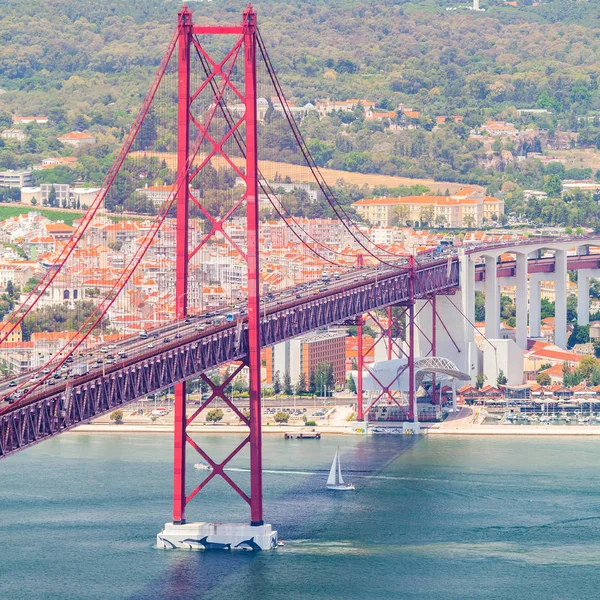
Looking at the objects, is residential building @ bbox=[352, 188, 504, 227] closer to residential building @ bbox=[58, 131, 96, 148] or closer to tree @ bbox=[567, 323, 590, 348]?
residential building @ bbox=[58, 131, 96, 148]

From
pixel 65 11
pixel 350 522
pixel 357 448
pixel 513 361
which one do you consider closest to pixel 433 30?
pixel 65 11

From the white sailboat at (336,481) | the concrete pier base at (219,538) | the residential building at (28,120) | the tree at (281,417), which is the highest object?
the residential building at (28,120)

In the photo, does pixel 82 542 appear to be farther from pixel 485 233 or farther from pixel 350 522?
pixel 485 233

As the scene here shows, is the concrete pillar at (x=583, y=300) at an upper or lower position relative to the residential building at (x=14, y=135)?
lower

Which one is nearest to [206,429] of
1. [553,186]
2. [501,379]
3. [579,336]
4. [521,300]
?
[501,379]

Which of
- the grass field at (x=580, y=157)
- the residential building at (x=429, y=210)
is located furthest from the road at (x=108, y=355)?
the grass field at (x=580, y=157)

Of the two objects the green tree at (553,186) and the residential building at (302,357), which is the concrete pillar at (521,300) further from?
the green tree at (553,186)

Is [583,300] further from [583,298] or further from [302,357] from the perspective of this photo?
[302,357]
